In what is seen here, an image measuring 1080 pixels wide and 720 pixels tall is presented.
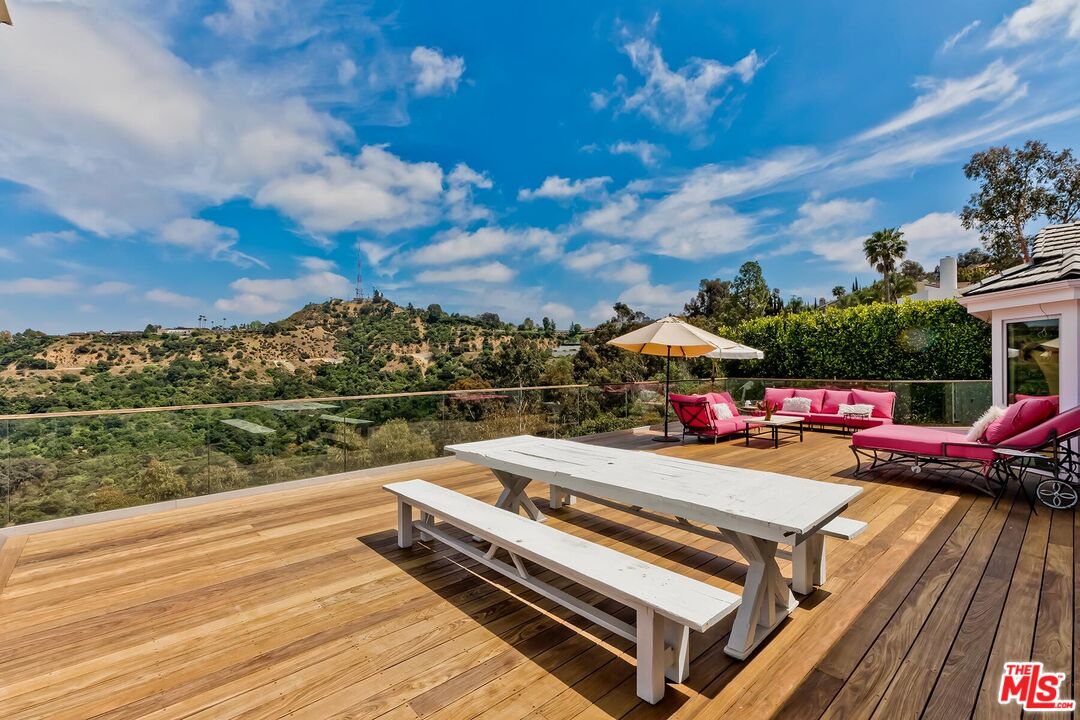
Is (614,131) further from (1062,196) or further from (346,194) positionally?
(1062,196)

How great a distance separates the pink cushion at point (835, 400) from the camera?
29.6ft

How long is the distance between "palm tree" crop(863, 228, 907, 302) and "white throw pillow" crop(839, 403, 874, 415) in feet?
62.5

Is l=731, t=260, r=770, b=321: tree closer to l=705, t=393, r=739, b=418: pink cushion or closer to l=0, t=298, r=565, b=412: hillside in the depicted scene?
l=0, t=298, r=565, b=412: hillside

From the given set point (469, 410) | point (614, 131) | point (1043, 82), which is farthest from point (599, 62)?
point (1043, 82)

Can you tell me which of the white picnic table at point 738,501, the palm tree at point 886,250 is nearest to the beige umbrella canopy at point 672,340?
the white picnic table at point 738,501

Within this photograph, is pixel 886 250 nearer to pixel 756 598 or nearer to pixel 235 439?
pixel 756 598

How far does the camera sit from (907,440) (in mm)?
5082

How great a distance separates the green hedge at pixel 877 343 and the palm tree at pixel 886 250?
14124 millimetres

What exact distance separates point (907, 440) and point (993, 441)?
0.69m

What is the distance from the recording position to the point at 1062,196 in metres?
17.3

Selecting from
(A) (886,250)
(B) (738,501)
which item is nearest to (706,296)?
(A) (886,250)

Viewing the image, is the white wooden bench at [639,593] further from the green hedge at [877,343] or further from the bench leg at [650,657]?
the green hedge at [877,343]

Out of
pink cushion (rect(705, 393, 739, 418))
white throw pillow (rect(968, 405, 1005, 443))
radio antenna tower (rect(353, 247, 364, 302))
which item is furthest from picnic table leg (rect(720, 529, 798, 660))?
radio antenna tower (rect(353, 247, 364, 302))

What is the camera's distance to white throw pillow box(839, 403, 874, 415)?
8.48 m
